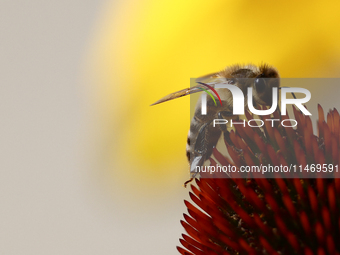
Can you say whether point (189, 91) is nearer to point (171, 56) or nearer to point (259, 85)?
point (259, 85)

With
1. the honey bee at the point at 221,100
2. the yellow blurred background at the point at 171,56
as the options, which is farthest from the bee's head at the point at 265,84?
the yellow blurred background at the point at 171,56

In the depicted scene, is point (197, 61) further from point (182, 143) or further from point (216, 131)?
point (216, 131)

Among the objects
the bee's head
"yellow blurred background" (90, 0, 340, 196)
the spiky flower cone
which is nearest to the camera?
the spiky flower cone

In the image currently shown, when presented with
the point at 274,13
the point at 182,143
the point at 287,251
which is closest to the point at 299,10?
the point at 274,13

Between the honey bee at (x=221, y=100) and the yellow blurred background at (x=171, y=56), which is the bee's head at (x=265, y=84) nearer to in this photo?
the honey bee at (x=221, y=100)

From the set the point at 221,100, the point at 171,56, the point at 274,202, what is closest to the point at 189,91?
the point at 221,100

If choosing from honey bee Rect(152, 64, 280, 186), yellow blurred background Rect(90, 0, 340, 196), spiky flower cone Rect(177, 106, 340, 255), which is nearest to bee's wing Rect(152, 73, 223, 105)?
honey bee Rect(152, 64, 280, 186)

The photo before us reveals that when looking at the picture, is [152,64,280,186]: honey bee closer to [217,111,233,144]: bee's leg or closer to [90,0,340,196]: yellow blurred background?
[217,111,233,144]: bee's leg

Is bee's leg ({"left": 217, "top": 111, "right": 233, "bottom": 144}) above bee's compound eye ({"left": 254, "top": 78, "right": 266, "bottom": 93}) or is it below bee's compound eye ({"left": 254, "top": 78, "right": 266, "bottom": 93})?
below
